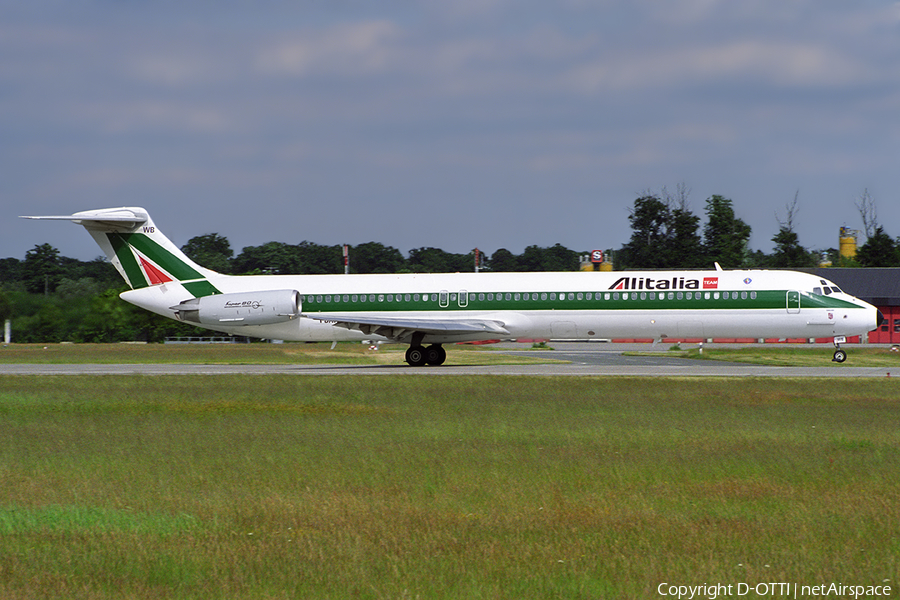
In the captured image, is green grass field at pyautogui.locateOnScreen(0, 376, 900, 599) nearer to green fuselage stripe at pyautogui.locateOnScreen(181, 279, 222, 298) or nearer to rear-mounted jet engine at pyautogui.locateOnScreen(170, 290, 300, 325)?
rear-mounted jet engine at pyautogui.locateOnScreen(170, 290, 300, 325)

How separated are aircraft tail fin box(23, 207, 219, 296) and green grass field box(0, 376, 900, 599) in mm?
17603

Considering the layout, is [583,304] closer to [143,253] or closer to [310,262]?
[143,253]

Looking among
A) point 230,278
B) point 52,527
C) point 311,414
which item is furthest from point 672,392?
point 230,278

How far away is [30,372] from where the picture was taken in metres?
31.9

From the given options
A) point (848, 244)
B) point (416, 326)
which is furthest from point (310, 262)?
point (416, 326)

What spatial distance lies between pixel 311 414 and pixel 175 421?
2557 mm

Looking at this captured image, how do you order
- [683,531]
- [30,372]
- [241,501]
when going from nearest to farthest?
[683,531] → [241,501] → [30,372]

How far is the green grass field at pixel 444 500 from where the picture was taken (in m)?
7.12

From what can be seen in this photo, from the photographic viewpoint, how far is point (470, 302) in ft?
112

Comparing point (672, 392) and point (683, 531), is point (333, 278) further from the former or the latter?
point (683, 531)

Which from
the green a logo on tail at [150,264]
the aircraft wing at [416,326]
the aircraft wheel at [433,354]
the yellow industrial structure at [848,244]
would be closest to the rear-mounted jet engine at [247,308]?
the green a logo on tail at [150,264]

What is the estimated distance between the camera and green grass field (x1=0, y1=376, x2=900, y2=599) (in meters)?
7.12

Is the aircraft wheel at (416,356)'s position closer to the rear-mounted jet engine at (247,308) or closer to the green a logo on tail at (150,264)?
the rear-mounted jet engine at (247,308)

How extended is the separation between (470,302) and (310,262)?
9100 cm
